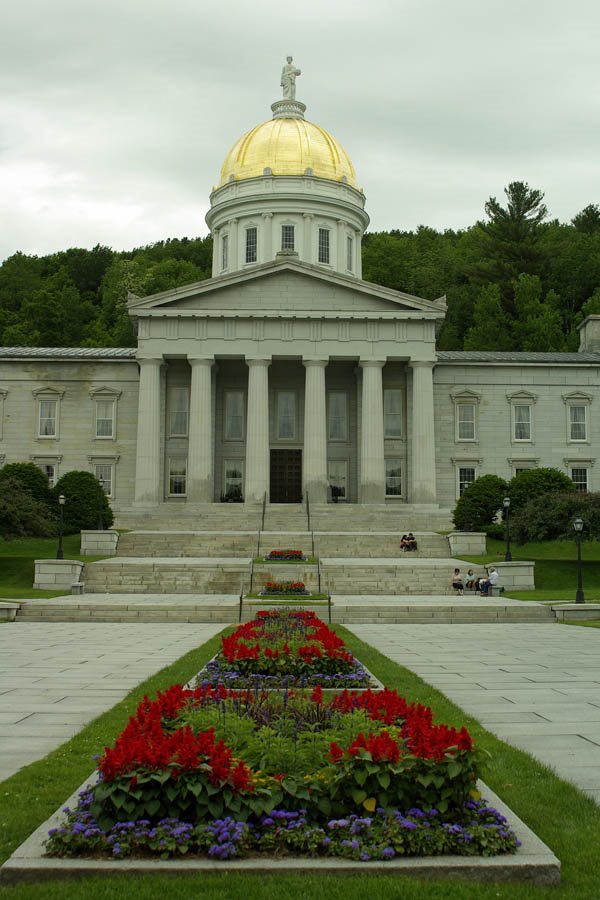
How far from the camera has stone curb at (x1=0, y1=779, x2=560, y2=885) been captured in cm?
579

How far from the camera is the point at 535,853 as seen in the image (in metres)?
6.04

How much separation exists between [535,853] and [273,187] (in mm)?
69554

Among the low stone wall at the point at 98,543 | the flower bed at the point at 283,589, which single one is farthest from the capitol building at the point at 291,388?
the flower bed at the point at 283,589

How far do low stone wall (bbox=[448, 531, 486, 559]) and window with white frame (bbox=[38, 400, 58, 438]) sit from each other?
32342 mm

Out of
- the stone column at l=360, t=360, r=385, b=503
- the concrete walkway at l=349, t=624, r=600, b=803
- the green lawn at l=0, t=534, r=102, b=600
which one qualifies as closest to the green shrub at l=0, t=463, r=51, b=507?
the green lawn at l=0, t=534, r=102, b=600

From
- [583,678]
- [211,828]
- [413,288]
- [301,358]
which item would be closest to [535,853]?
[211,828]

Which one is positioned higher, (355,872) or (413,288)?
(413,288)

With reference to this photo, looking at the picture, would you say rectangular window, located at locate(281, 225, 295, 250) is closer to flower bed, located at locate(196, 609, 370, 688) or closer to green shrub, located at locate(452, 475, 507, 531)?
green shrub, located at locate(452, 475, 507, 531)

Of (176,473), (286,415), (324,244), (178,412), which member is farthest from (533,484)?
Result: (324,244)

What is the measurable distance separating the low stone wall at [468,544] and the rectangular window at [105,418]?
1159 inches

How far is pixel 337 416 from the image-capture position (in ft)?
206

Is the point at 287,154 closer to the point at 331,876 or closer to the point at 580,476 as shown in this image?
the point at 580,476

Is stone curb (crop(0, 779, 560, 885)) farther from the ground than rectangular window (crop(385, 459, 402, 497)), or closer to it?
closer to it

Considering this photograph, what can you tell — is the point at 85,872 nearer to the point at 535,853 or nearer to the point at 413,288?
the point at 535,853
